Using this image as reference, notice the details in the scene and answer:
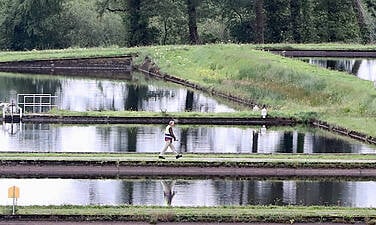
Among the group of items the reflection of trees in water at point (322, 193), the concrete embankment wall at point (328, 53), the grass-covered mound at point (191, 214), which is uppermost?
the concrete embankment wall at point (328, 53)

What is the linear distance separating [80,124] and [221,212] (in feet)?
70.3

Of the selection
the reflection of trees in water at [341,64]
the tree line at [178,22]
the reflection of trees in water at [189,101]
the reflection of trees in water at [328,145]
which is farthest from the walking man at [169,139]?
the tree line at [178,22]

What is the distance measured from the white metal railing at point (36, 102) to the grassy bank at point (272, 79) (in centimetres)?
1097

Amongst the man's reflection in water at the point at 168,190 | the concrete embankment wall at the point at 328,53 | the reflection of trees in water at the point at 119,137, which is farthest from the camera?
the concrete embankment wall at the point at 328,53

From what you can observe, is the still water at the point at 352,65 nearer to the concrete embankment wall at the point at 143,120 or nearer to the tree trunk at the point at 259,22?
the tree trunk at the point at 259,22

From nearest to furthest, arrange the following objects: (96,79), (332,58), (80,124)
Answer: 1. (80,124)
2. (96,79)
3. (332,58)

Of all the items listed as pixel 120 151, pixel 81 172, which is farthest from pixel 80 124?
pixel 81 172

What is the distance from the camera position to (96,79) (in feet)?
259

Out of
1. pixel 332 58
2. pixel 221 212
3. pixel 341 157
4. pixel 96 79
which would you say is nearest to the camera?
pixel 221 212

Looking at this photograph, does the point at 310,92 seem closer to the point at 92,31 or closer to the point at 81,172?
the point at 81,172

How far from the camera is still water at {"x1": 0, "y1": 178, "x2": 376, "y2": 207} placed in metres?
33.0

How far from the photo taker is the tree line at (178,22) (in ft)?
324

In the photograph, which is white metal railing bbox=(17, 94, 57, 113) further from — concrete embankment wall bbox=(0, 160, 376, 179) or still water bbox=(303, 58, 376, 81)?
still water bbox=(303, 58, 376, 81)

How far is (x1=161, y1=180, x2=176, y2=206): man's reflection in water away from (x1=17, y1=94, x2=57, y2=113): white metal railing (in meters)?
19.4
